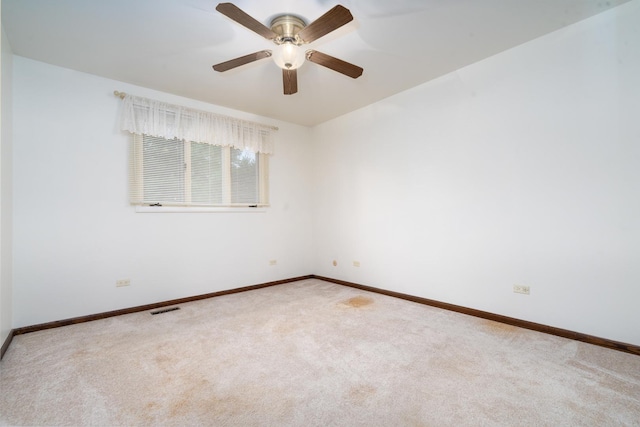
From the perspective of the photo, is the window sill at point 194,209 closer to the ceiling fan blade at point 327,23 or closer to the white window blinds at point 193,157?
the white window blinds at point 193,157

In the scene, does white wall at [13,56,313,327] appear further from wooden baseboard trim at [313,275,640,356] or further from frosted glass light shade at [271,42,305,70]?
wooden baseboard trim at [313,275,640,356]

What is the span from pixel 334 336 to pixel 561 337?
2.02 metres

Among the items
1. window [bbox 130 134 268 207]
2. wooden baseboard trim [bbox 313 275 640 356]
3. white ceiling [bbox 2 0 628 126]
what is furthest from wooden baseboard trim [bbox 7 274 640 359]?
white ceiling [bbox 2 0 628 126]

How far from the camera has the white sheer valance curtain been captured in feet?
11.2

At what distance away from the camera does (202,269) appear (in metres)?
3.97

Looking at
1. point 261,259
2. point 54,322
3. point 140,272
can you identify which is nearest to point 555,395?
point 261,259

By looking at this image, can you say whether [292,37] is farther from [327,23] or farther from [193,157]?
[193,157]

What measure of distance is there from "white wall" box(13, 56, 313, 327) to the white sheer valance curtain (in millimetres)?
146

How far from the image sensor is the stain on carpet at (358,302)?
3586mm

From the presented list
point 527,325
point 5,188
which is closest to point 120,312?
point 5,188

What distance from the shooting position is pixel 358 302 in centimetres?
371

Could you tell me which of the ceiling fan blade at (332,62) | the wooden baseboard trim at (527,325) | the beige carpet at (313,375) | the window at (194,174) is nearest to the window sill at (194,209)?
the window at (194,174)

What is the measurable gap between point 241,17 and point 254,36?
75cm

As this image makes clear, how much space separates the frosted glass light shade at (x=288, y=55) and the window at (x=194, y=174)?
2067 millimetres
